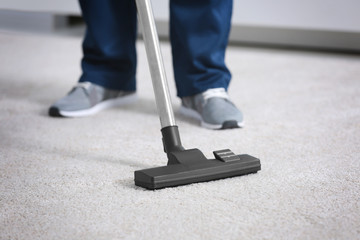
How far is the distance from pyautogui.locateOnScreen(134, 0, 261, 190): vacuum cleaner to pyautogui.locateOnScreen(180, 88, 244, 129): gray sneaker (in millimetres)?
305

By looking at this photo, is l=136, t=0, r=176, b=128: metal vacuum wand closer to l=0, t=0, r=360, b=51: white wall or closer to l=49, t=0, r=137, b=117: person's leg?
l=49, t=0, r=137, b=117: person's leg

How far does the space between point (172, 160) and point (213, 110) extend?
38 centimetres

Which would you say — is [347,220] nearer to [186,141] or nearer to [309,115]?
[186,141]

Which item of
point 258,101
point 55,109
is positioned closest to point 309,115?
point 258,101

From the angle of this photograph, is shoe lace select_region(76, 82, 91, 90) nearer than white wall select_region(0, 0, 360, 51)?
Yes

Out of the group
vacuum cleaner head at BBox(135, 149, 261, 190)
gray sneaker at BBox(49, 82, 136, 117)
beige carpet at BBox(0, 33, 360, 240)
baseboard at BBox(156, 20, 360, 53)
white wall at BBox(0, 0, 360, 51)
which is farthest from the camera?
baseboard at BBox(156, 20, 360, 53)

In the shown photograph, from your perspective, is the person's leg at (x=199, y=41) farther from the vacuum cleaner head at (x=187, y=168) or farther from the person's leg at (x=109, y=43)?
the vacuum cleaner head at (x=187, y=168)

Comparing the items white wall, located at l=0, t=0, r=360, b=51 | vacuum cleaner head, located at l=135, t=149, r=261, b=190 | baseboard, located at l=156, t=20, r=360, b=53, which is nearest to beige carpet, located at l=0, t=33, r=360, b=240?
vacuum cleaner head, located at l=135, t=149, r=261, b=190

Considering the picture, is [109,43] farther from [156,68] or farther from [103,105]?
[156,68]

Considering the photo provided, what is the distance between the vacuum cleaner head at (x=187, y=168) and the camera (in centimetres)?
86

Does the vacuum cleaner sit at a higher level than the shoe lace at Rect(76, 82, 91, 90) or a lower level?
higher

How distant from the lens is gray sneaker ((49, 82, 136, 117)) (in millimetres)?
1359

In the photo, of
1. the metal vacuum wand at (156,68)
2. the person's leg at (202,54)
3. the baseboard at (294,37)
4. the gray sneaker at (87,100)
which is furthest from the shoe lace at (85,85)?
the baseboard at (294,37)

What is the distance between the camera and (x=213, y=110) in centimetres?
127
